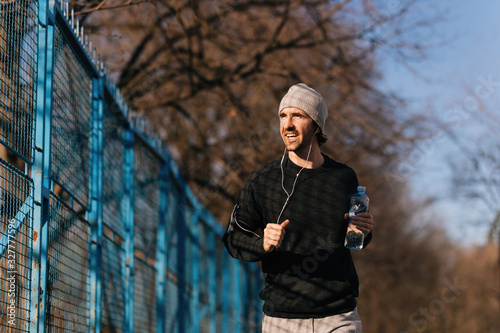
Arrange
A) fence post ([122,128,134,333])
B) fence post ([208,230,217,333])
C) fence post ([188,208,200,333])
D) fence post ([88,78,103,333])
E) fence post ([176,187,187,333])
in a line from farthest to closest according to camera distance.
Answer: fence post ([208,230,217,333]) < fence post ([188,208,200,333]) < fence post ([176,187,187,333]) < fence post ([122,128,134,333]) < fence post ([88,78,103,333])

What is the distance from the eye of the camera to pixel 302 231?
13.4 ft

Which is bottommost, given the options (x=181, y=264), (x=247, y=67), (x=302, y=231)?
(x=302, y=231)

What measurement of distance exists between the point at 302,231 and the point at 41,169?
133 cm

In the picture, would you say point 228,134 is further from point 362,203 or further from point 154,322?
point 362,203

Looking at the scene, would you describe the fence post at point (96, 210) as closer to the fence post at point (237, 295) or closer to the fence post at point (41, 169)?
the fence post at point (41, 169)

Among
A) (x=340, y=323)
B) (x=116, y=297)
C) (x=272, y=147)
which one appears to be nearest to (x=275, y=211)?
(x=340, y=323)

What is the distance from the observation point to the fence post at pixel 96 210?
4.92 m

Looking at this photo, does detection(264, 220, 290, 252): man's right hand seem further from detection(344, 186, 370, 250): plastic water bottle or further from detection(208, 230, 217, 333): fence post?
detection(208, 230, 217, 333): fence post

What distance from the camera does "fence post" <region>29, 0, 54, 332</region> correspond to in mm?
3555

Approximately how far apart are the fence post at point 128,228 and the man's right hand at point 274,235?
2506mm

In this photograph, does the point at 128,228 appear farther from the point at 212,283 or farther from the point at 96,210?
the point at 212,283

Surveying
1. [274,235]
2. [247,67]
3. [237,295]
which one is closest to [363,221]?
[274,235]

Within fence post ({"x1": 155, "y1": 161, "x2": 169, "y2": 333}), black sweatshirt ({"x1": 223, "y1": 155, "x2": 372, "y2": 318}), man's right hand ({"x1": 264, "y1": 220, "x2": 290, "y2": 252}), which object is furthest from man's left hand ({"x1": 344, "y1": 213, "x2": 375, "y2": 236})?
fence post ({"x1": 155, "y1": 161, "x2": 169, "y2": 333})

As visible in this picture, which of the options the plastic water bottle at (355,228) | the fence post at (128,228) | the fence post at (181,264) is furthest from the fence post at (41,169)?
the fence post at (181,264)
